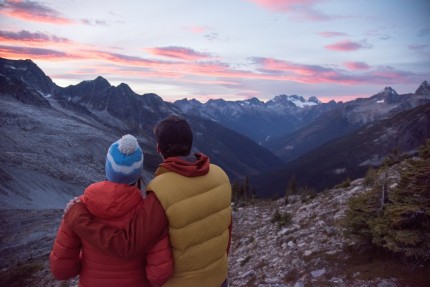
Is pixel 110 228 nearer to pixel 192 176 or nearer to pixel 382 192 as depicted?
pixel 192 176

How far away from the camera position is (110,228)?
4.35 meters

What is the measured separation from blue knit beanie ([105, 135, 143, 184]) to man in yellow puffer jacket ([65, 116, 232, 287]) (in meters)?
0.30

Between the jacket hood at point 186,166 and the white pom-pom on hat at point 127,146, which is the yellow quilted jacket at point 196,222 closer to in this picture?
the jacket hood at point 186,166

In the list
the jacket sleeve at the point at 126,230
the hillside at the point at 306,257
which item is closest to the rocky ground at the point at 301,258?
the hillside at the point at 306,257

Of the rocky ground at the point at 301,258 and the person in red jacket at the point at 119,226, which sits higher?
the person in red jacket at the point at 119,226

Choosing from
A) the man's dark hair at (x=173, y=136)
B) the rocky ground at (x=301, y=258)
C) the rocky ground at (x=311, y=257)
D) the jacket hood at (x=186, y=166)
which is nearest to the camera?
the jacket hood at (x=186, y=166)

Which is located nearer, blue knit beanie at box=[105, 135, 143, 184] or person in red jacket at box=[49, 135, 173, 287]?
person in red jacket at box=[49, 135, 173, 287]

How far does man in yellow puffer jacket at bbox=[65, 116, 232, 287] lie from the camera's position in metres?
4.32

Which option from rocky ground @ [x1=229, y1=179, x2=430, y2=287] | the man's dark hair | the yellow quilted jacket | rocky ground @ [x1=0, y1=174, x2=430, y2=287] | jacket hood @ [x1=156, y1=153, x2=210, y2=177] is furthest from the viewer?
rocky ground @ [x1=0, y1=174, x2=430, y2=287]

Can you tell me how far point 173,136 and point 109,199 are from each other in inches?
43.4

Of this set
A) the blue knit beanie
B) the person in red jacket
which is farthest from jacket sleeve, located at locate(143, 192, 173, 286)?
the blue knit beanie

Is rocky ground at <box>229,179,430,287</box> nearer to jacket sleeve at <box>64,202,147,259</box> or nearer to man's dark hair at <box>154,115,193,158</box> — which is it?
man's dark hair at <box>154,115,193,158</box>

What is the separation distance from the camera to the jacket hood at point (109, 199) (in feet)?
14.3

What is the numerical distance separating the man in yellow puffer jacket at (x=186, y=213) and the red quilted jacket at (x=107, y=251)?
0.11 metres
